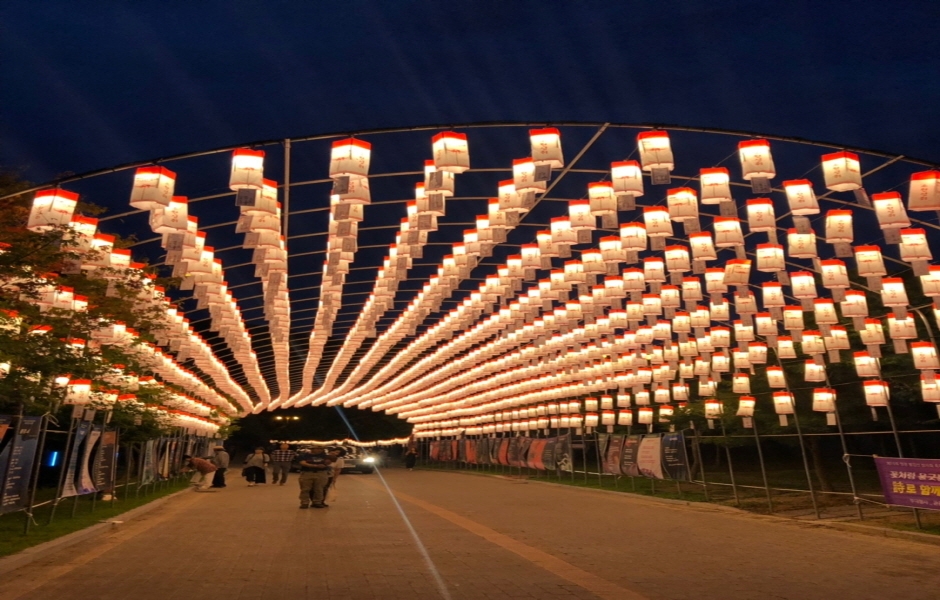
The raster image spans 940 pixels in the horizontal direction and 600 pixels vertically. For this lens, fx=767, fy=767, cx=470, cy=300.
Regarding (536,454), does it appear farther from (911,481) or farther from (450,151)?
(450,151)

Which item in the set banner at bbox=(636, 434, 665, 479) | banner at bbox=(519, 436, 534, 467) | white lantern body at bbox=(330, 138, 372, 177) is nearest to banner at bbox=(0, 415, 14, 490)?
white lantern body at bbox=(330, 138, 372, 177)

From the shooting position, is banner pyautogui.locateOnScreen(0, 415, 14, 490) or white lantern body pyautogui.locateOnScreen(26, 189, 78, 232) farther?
white lantern body pyautogui.locateOnScreen(26, 189, 78, 232)

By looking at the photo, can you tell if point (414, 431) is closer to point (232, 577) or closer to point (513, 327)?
point (513, 327)

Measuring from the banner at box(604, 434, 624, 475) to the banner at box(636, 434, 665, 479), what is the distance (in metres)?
1.68

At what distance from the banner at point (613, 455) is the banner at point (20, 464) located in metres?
16.6

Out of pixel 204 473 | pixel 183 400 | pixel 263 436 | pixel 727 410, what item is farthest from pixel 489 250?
pixel 263 436

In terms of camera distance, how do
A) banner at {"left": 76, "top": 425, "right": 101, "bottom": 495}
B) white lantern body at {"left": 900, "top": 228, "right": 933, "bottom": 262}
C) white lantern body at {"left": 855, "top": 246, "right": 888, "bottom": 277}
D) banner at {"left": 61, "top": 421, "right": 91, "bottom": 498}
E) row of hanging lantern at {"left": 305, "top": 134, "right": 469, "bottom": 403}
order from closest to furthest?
row of hanging lantern at {"left": 305, "top": 134, "right": 469, "bottom": 403}, white lantern body at {"left": 900, "top": 228, "right": 933, "bottom": 262}, banner at {"left": 61, "top": 421, "right": 91, "bottom": 498}, white lantern body at {"left": 855, "top": 246, "right": 888, "bottom": 277}, banner at {"left": 76, "top": 425, "right": 101, "bottom": 495}

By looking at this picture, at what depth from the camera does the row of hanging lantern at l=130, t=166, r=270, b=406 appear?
11.6 metres

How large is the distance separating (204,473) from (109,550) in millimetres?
18915

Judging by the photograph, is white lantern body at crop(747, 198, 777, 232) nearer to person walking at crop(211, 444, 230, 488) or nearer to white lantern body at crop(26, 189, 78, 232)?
white lantern body at crop(26, 189, 78, 232)

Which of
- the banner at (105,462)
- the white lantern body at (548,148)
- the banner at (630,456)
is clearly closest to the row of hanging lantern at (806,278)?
the white lantern body at (548,148)

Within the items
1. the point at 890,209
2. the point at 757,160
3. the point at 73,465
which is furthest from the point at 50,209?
the point at 890,209

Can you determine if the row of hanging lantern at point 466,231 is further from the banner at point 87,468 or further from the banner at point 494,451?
the banner at point 494,451

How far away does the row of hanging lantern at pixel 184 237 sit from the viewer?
456 inches
